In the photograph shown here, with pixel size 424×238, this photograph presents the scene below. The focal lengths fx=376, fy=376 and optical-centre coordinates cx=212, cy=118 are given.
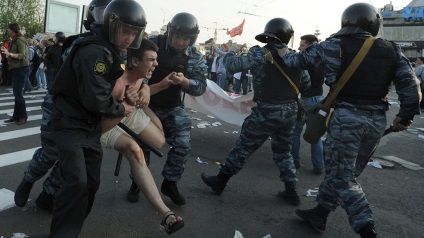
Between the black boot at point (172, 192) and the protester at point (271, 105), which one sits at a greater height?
the protester at point (271, 105)

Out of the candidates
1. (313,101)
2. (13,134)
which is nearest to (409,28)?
(313,101)

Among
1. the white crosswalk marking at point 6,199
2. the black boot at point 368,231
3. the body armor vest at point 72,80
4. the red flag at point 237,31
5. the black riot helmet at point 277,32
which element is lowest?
the white crosswalk marking at point 6,199

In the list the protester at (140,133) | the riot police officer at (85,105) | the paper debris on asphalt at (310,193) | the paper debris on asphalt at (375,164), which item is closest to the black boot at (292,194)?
the paper debris on asphalt at (310,193)

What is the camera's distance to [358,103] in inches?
127

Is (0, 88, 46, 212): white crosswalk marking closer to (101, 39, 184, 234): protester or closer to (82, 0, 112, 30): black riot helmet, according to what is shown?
(101, 39, 184, 234): protester

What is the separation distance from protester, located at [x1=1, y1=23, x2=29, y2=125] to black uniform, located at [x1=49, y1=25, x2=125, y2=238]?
536 centimetres

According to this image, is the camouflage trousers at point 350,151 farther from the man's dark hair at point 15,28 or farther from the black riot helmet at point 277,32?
the man's dark hair at point 15,28

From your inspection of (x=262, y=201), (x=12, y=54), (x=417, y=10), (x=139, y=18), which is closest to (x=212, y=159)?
(x=262, y=201)

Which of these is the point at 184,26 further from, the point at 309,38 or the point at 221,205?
the point at 309,38

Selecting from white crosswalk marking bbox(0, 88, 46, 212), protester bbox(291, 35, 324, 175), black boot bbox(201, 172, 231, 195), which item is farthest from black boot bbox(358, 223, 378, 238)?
white crosswalk marking bbox(0, 88, 46, 212)

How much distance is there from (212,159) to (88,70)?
12.4ft

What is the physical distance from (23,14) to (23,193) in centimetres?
4984

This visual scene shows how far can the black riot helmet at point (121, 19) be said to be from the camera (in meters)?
2.59

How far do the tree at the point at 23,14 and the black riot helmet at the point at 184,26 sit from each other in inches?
1847
